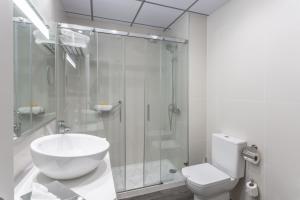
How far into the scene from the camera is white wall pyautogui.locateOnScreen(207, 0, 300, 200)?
3.99ft

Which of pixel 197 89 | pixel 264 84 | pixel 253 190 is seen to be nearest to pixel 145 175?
pixel 253 190

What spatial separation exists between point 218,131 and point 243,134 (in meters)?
0.37

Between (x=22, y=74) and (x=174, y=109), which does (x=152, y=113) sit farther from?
(x=22, y=74)

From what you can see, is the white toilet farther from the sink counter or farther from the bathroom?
the sink counter

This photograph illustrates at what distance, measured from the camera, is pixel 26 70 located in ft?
3.08

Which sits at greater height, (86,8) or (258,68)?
(86,8)

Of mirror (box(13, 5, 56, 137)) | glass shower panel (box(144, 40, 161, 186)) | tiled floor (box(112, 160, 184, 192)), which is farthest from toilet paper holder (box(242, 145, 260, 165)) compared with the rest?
mirror (box(13, 5, 56, 137))

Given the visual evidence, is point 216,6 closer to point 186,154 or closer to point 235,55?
point 235,55

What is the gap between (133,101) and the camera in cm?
251

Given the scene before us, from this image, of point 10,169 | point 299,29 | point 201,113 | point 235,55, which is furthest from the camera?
point 201,113

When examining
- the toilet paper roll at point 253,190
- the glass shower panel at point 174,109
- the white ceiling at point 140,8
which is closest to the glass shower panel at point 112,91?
the white ceiling at point 140,8

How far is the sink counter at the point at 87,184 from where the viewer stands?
0.69m

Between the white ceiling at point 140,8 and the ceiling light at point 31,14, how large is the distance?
38.5 inches

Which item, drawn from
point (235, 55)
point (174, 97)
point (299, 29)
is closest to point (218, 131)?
point (174, 97)
